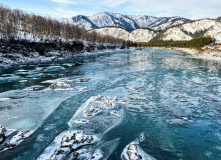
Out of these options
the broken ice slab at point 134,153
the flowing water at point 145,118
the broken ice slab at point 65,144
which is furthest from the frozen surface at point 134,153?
the broken ice slab at point 65,144

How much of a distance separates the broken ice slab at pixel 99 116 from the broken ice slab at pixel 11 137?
10.2 feet

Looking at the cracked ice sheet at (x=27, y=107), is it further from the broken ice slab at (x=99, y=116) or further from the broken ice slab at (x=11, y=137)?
the broken ice slab at (x=99, y=116)

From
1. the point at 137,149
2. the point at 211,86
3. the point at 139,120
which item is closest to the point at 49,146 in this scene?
the point at 137,149

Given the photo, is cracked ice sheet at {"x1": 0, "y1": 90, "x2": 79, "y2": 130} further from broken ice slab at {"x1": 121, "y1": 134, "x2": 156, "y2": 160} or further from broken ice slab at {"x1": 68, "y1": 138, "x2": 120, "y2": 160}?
broken ice slab at {"x1": 121, "y1": 134, "x2": 156, "y2": 160}

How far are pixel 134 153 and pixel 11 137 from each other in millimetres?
7778

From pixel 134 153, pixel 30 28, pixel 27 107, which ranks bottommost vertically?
pixel 134 153

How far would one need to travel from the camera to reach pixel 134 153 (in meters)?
8.22

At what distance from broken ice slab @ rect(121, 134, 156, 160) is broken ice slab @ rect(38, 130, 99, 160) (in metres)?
2.13

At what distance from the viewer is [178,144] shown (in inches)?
376

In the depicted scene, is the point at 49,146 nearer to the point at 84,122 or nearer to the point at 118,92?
the point at 84,122

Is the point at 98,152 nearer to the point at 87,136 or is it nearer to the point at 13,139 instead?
the point at 87,136

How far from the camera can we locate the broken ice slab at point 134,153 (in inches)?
316

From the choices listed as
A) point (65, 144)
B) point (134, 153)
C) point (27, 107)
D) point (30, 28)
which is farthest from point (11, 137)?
point (30, 28)

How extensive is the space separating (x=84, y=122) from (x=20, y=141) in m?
4.37
